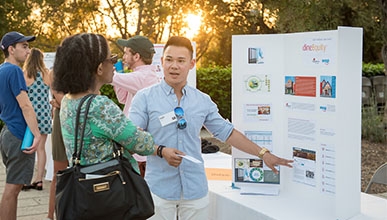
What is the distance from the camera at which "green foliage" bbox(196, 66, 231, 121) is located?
45.2 feet

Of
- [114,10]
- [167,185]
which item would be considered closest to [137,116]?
[167,185]

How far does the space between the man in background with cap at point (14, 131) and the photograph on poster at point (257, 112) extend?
1.89 m

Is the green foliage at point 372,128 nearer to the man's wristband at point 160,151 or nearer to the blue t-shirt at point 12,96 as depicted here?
the blue t-shirt at point 12,96

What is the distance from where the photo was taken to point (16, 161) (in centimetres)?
464

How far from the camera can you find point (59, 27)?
60.6ft

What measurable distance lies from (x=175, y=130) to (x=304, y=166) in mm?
922

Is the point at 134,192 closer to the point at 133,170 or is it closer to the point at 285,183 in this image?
the point at 133,170

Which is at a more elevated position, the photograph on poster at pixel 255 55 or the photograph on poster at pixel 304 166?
the photograph on poster at pixel 255 55

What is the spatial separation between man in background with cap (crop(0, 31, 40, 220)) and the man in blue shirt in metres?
1.68

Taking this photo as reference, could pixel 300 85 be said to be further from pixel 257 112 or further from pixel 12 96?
pixel 12 96

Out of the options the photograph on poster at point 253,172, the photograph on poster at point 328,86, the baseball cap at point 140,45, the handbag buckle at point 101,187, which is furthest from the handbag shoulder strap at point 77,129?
the baseball cap at point 140,45

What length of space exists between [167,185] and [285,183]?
96cm

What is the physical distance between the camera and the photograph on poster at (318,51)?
315cm

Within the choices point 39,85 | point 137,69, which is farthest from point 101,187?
point 39,85
